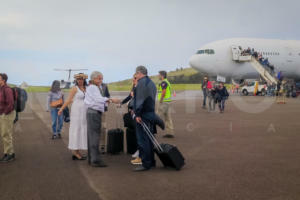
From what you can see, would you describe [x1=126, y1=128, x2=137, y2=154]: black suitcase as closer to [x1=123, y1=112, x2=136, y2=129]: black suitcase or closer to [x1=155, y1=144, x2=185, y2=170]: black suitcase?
[x1=123, y1=112, x2=136, y2=129]: black suitcase

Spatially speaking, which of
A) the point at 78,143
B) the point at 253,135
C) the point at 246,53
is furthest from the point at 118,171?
the point at 246,53

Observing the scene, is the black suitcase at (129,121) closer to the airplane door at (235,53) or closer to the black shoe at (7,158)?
the black shoe at (7,158)

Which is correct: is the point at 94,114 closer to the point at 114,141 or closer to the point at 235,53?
the point at 114,141

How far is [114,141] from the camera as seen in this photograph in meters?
8.08

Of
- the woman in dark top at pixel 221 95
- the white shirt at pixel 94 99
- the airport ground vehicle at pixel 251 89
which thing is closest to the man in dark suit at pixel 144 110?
the white shirt at pixel 94 99

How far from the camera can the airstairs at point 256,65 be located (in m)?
33.2

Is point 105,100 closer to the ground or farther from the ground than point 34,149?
farther from the ground

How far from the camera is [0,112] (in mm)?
7141

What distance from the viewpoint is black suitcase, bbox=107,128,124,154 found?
8055mm

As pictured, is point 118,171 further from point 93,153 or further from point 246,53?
point 246,53

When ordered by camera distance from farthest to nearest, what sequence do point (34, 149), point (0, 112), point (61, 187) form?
point (34, 149)
point (0, 112)
point (61, 187)

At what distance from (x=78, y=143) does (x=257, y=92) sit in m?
31.5

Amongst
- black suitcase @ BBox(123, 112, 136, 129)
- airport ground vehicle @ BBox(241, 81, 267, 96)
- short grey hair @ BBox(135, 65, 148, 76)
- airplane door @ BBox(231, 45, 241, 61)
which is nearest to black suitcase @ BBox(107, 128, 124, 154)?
black suitcase @ BBox(123, 112, 136, 129)

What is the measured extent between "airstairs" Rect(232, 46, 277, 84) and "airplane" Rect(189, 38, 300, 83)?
0.10m
